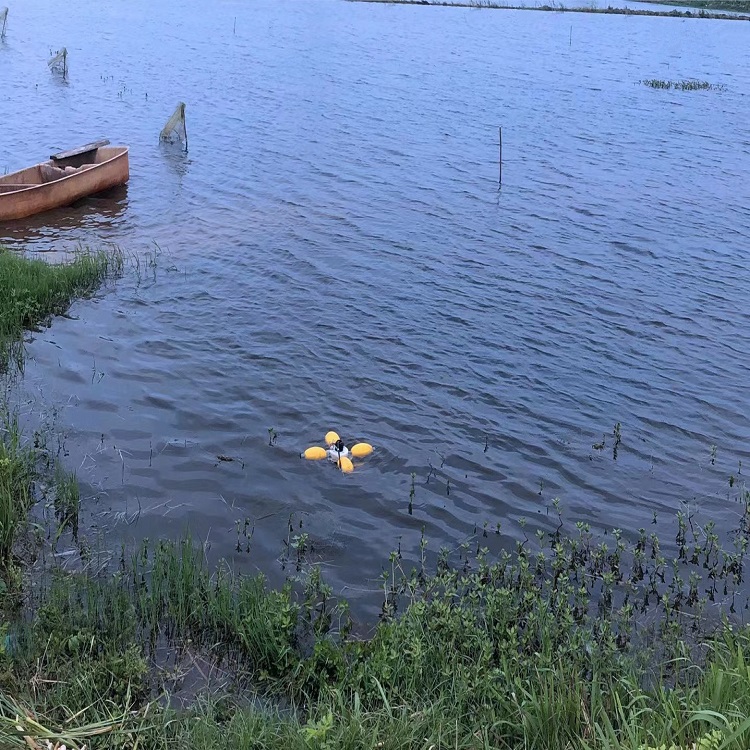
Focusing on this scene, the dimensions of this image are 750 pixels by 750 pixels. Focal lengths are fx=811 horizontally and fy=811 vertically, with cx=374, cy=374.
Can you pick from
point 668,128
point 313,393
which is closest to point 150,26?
point 668,128

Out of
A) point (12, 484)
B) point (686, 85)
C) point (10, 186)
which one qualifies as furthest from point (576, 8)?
point (12, 484)

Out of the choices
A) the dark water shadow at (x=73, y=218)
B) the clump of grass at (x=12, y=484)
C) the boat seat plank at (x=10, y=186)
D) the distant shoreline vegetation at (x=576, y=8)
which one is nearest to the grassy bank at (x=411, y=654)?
the clump of grass at (x=12, y=484)

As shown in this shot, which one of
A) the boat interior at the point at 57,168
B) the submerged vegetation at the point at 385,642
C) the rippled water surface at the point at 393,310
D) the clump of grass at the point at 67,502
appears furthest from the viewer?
the boat interior at the point at 57,168

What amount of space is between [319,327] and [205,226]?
6.24 meters

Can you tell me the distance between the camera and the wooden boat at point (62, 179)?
1828 centimetres

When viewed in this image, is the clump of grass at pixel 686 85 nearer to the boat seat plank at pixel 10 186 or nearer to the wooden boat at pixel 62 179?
the wooden boat at pixel 62 179

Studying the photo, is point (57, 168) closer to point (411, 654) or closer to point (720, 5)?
point (411, 654)

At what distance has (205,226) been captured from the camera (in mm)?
19047

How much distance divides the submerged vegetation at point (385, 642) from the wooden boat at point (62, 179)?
1053 centimetres

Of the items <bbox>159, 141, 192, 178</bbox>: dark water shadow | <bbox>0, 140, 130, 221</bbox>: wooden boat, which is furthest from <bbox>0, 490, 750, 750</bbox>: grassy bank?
<bbox>159, 141, 192, 178</bbox>: dark water shadow

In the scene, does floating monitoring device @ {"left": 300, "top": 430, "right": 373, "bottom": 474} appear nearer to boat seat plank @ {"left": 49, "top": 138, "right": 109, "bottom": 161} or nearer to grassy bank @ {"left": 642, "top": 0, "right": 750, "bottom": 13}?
boat seat plank @ {"left": 49, "top": 138, "right": 109, "bottom": 161}

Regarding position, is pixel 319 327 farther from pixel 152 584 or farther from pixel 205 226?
pixel 152 584

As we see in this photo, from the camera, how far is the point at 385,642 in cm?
661

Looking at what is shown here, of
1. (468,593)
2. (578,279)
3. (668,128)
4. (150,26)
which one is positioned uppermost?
(150,26)
